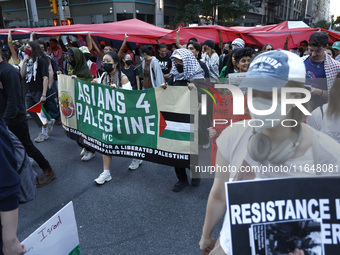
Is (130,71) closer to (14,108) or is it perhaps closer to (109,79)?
(109,79)

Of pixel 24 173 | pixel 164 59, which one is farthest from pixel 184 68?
pixel 164 59

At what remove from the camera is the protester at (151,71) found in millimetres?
5480

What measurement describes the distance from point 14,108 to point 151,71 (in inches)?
112

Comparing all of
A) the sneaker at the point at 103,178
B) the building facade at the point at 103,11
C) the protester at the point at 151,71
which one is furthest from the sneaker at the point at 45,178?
the building facade at the point at 103,11

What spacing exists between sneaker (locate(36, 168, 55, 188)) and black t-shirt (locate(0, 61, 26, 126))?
864 mm

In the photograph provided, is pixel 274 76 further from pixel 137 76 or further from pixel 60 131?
pixel 60 131

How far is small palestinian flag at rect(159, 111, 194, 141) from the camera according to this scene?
327cm

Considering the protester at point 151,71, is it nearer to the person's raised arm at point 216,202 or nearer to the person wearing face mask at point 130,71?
the person wearing face mask at point 130,71

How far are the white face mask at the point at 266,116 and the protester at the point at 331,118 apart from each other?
1502mm

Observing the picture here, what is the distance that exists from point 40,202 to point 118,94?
1683 mm

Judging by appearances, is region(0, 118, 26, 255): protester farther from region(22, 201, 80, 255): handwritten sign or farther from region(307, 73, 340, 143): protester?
region(307, 73, 340, 143): protester

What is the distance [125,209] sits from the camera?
3.26 meters

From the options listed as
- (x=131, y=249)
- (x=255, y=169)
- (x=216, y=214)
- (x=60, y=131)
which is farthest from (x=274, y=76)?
(x=60, y=131)

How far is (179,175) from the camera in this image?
3.68 m
